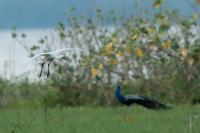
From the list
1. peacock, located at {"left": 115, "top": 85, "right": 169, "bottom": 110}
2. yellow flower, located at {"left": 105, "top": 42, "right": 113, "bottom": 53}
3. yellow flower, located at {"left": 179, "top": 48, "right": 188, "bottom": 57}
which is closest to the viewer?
peacock, located at {"left": 115, "top": 85, "right": 169, "bottom": 110}

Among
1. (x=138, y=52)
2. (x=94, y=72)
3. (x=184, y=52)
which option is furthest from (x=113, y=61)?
(x=184, y=52)

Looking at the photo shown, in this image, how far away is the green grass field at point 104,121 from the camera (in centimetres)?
883

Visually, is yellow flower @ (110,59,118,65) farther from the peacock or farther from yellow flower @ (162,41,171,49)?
the peacock

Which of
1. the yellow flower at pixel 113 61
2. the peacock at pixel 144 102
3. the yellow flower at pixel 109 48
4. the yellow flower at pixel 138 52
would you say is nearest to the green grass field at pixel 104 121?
the peacock at pixel 144 102

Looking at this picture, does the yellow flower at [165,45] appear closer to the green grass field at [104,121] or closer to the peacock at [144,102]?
the peacock at [144,102]

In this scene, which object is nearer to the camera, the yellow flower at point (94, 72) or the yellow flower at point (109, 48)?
the yellow flower at point (109, 48)

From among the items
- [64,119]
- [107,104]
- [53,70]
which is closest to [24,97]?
[53,70]

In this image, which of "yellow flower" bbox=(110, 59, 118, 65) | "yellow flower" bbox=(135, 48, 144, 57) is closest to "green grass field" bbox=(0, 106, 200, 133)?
"yellow flower" bbox=(135, 48, 144, 57)

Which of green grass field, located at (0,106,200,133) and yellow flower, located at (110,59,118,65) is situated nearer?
green grass field, located at (0,106,200,133)

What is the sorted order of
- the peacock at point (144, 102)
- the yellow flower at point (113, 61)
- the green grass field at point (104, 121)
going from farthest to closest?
1. the yellow flower at point (113, 61)
2. the peacock at point (144, 102)
3. the green grass field at point (104, 121)

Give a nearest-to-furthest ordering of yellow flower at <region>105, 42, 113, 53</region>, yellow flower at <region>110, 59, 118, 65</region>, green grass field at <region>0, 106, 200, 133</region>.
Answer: green grass field at <region>0, 106, 200, 133</region> → yellow flower at <region>105, 42, 113, 53</region> → yellow flower at <region>110, 59, 118, 65</region>

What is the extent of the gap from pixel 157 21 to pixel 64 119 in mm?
4707

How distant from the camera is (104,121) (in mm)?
10023

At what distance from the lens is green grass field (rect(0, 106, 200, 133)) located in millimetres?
8828
